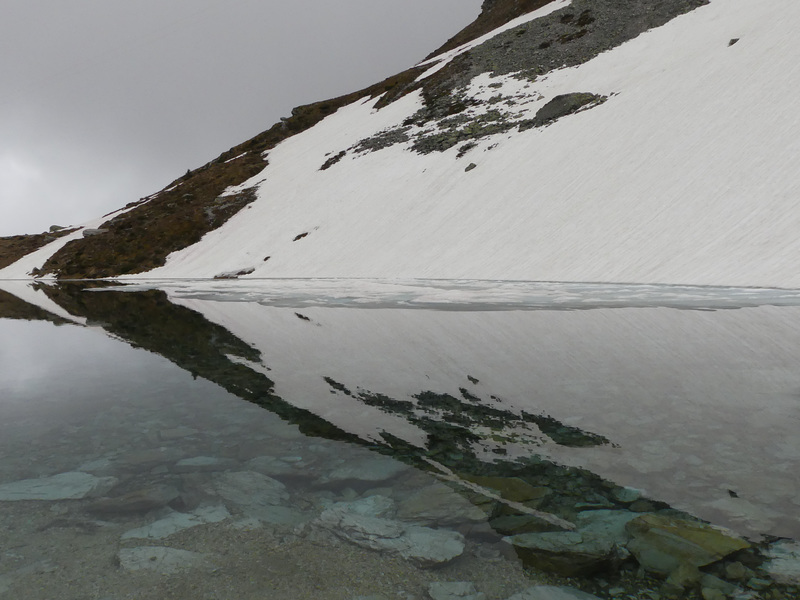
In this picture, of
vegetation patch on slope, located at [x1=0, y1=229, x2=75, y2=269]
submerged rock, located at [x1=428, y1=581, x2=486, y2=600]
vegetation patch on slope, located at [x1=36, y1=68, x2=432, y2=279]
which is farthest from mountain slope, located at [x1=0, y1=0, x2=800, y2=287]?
vegetation patch on slope, located at [x1=0, y1=229, x2=75, y2=269]

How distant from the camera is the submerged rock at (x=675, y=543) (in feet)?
10.1

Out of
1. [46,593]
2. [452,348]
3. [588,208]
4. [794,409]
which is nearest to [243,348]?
[452,348]

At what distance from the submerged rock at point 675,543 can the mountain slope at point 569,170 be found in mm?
19336

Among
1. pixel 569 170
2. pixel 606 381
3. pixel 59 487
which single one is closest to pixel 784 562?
pixel 606 381

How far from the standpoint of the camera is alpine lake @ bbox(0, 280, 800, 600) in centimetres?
305

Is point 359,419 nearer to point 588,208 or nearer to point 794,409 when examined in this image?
point 794,409

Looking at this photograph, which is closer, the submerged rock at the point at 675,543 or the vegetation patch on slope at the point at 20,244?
the submerged rock at the point at 675,543

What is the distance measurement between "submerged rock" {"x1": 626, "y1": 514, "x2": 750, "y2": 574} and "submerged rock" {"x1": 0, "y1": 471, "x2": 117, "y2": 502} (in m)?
3.78

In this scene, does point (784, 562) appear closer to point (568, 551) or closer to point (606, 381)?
point (568, 551)

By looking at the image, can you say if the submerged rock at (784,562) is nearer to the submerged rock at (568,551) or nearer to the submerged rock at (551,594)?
the submerged rock at (568,551)

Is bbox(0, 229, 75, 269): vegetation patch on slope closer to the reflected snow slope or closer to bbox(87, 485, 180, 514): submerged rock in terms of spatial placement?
the reflected snow slope

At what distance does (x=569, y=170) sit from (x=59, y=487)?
33.4 meters

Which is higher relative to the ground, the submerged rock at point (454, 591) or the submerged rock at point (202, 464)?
the submerged rock at point (202, 464)

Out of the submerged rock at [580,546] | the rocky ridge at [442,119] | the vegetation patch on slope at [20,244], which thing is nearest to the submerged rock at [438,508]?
the submerged rock at [580,546]
